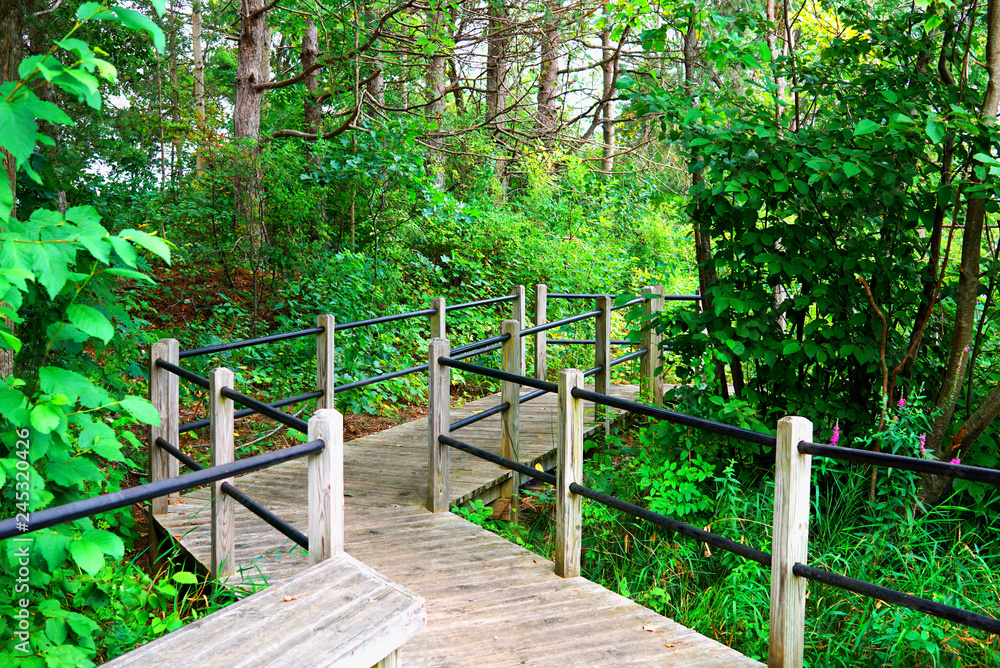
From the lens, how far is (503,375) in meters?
4.21

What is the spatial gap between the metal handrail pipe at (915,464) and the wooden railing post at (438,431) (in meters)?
2.44

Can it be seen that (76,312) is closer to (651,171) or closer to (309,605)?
(309,605)

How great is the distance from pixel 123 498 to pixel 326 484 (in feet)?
2.29

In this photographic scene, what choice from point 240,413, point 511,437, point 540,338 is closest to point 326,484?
point 240,413

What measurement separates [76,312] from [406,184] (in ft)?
24.8

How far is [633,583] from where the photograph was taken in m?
4.40

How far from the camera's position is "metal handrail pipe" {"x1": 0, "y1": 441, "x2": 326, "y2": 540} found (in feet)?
5.46

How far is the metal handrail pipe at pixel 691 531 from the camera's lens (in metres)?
2.99

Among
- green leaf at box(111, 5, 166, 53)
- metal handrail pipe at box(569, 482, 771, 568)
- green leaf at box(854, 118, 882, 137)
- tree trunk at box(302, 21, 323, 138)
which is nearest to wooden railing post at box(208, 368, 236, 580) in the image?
metal handrail pipe at box(569, 482, 771, 568)

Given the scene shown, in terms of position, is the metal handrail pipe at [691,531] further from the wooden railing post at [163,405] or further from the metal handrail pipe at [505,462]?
the wooden railing post at [163,405]

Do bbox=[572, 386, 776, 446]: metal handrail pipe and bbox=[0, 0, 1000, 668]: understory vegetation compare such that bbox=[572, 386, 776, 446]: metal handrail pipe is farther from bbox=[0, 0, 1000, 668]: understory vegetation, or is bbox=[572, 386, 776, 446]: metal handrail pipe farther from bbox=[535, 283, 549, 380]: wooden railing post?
bbox=[535, 283, 549, 380]: wooden railing post

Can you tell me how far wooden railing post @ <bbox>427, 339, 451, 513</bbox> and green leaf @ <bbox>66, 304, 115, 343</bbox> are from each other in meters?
2.68

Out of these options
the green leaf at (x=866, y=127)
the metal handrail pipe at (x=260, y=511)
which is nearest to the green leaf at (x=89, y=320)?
the metal handrail pipe at (x=260, y=511)

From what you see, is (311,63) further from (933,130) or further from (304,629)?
(304,629)
